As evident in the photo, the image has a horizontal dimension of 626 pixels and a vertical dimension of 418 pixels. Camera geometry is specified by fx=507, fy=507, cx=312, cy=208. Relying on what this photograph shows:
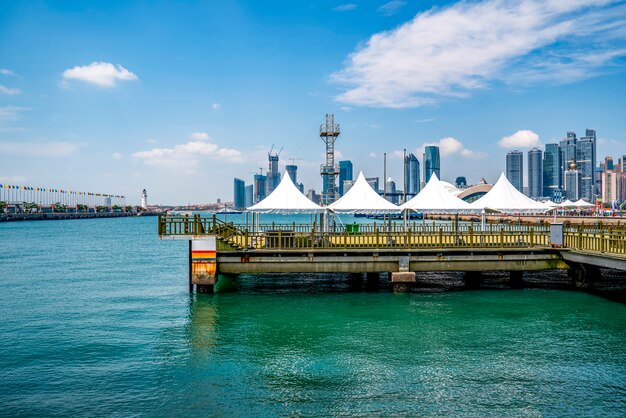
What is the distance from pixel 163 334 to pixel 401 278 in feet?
43.1

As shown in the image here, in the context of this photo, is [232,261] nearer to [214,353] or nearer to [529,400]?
[214,353]

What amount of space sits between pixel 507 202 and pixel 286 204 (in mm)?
14830

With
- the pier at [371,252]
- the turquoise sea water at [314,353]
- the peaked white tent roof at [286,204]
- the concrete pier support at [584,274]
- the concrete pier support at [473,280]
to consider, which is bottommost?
the turquoise sea water at [314,353]

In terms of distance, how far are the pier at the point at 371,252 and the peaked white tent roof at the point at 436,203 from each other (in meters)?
3.89

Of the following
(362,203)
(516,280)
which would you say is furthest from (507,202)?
(362,203)

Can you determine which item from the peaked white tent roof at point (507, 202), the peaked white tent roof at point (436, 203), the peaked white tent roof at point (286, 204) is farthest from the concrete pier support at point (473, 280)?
the peaked white tent roof at point (286, 204)

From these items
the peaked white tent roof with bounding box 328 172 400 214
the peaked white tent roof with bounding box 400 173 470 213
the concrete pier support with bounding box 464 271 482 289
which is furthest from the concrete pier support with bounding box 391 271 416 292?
the peaked white tent roof with bounding box 400 173 470 213

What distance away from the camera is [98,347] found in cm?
1925

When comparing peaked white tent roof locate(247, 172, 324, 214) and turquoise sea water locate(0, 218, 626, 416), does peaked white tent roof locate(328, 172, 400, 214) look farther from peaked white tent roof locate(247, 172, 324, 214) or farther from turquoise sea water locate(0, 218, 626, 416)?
Answer: turquoise sea water locate(0, 218, 626, 416)

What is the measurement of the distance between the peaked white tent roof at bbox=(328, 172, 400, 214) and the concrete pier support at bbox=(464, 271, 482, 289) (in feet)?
20.2

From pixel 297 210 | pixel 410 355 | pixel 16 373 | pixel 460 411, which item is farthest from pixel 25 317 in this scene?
pixel 460 411

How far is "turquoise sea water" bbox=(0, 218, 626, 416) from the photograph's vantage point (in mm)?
13578

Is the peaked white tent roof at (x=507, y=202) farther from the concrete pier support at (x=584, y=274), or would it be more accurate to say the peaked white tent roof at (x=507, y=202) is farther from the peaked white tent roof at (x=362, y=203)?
the peaked white tent roof at (x=362, y=203)

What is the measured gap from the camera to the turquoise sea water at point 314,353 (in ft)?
44.5
